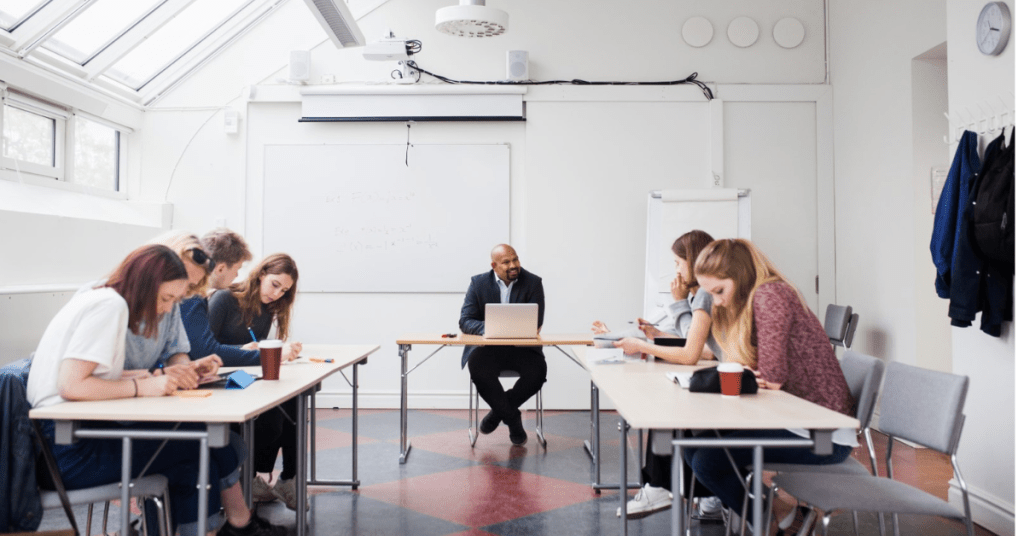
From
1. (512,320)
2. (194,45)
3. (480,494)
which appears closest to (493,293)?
(512,320)

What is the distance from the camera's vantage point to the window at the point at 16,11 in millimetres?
3980

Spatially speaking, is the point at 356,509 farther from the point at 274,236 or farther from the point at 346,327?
the point at 274,236

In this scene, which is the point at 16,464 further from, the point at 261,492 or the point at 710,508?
the point at 710,508

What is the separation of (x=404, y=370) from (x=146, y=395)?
2.05 metres

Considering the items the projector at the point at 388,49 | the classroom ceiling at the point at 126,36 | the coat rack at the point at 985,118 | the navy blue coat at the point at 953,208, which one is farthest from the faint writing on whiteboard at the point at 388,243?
the coat rack at the point at 985,118

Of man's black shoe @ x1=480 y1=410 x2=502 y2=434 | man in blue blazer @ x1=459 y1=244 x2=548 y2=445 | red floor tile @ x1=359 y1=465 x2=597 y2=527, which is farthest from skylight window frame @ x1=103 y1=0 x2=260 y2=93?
red floor tile @ x1=359 y1=465 x2=597 y2=527

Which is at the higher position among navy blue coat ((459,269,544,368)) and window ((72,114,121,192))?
window ((72,114,121,192))

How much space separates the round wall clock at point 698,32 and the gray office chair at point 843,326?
2.25 meters

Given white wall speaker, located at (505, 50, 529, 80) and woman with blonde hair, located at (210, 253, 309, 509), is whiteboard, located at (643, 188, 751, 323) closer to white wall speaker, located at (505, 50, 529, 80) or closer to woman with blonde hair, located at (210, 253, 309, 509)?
white wall speaker, located at (505, 50, 529, 80)

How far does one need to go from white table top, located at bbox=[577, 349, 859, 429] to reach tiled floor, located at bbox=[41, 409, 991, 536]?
750mm

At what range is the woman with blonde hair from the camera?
3.11m

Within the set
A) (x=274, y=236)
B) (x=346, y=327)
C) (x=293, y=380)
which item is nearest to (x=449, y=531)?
(x=293, y=380)

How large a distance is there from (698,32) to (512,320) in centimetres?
300

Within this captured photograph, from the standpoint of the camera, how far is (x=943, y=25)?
4.15 m
